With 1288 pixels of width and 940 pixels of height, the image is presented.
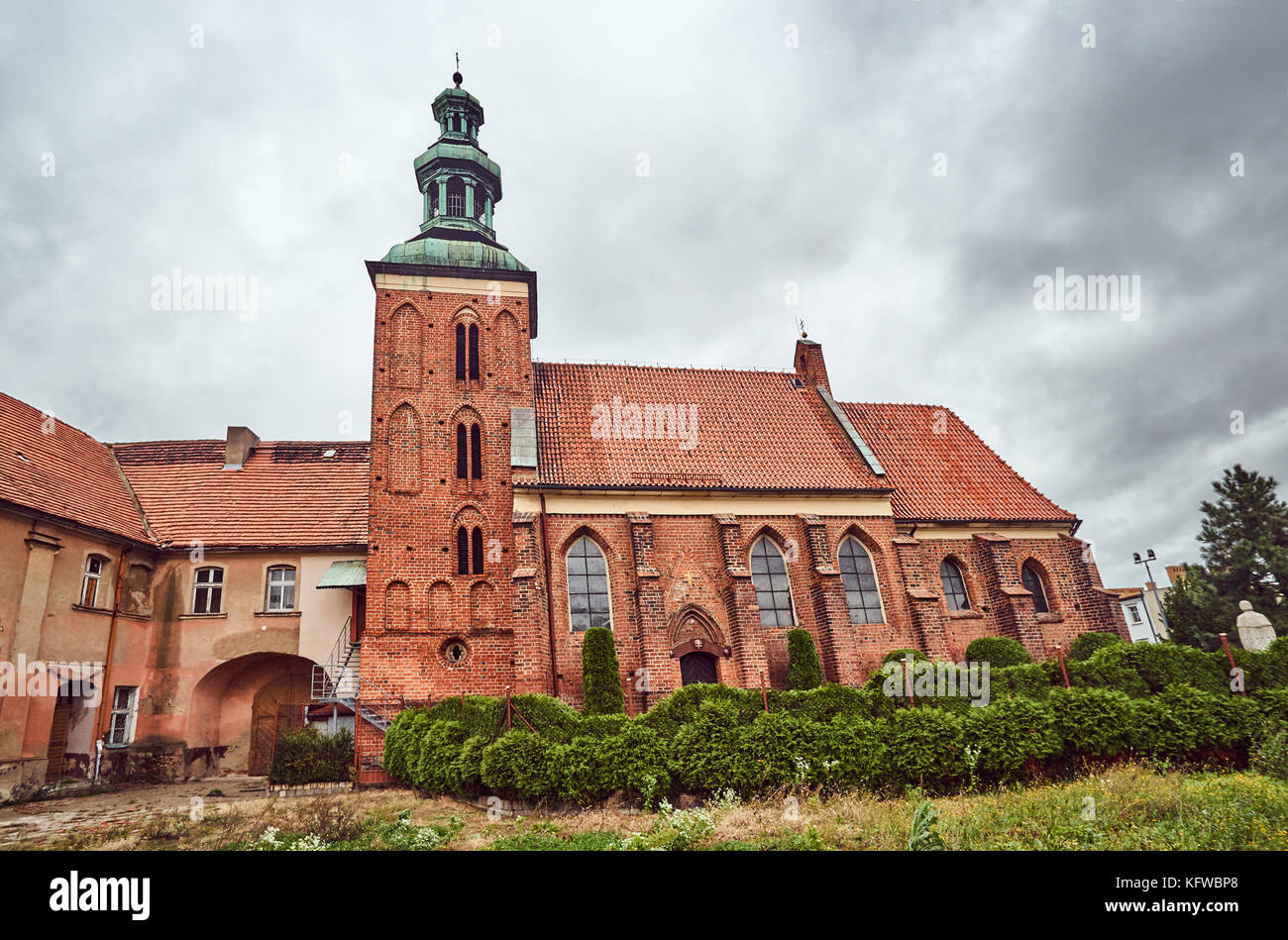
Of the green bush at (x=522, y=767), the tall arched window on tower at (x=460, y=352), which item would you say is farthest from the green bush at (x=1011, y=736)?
the tall arched window on tower at (x=460, y=352)

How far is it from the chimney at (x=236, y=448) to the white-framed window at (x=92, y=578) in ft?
18.3

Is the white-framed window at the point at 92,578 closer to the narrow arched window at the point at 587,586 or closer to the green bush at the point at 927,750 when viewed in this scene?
the narrow arched window at the point at 587,586

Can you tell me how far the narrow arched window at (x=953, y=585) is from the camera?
69.0 feet

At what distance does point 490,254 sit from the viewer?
862 inches

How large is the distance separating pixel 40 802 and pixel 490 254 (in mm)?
17276

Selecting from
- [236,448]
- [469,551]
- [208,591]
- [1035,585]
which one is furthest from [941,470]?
[236,448]

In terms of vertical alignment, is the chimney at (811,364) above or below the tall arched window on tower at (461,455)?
above

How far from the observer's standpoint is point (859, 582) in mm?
→ 19938

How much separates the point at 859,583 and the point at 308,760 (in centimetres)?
1430

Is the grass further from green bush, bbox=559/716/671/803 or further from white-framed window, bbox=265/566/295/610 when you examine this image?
white-framed window, bbox=265/566/295/610

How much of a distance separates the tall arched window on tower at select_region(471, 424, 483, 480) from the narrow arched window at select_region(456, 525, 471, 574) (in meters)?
1.61

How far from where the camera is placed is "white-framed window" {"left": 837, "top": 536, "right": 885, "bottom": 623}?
19.5 metres
